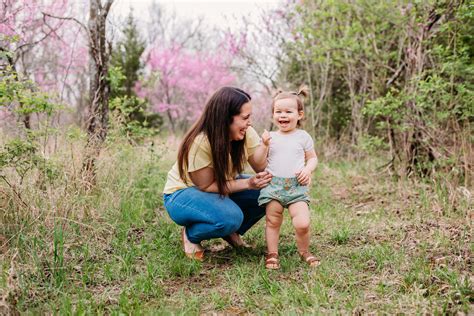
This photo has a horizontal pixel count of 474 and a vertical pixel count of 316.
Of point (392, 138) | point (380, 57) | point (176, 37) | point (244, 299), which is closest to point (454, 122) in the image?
point (392, 138)

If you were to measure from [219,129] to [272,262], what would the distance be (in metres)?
0.90

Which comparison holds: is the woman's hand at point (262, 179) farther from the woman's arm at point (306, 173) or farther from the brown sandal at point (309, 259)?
the brown sandal at point (309, 259)

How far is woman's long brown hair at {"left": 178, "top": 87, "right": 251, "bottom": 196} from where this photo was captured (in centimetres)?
273

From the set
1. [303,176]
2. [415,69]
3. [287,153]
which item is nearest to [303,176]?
[303,176]

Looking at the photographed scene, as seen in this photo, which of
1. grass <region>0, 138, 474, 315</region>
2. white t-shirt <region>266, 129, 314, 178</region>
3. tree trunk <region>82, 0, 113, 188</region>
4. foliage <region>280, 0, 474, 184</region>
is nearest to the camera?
grass <region>0, 138, 474, 315</region>

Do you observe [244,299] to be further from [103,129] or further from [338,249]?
[103,129]

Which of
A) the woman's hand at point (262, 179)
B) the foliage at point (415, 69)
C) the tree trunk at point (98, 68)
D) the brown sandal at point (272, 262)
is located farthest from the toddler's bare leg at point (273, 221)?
the foliage at point (415, 69)

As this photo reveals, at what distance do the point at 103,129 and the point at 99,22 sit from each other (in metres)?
1.03

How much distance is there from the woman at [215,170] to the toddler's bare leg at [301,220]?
0.25 meters

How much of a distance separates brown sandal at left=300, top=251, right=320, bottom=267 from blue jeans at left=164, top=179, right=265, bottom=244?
46cm

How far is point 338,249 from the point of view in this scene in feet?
10.0

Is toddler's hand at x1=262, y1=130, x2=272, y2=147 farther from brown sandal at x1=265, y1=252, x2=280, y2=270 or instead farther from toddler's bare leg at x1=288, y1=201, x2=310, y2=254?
brown sandal at x1=265, y1=252, x2=280, y2=270

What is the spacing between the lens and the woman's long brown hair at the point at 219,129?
2.73m

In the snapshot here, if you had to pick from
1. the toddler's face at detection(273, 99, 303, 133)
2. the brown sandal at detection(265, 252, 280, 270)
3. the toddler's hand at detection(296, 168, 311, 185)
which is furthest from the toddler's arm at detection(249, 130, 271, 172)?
the brown sandal at detection(265, 252, 280, 270)
